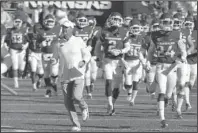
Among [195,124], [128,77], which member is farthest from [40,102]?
[195,124]

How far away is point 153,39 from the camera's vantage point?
14.6 meters

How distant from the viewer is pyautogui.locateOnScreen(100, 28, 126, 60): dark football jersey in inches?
648

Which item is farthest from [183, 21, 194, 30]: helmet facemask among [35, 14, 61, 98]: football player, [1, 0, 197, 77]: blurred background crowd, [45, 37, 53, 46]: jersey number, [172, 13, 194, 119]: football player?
[1, 0, 197, 77]: blurred background crowd

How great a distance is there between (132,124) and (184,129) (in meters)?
1.00

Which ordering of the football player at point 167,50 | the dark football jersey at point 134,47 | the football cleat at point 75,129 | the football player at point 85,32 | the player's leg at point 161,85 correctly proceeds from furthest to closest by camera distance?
the football player at point 85,32, the dark football jersey at point 134,47, the football player at point 167,50, the player's leg at point 161,85, the football cleat at point 75,129

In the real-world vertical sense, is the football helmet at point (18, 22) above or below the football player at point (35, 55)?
above

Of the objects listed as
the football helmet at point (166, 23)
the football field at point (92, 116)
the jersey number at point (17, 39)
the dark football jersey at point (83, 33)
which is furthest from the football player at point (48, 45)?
the football helmet at point (166, 23)

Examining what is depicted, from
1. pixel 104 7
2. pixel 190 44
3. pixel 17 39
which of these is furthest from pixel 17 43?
pixel 104 7

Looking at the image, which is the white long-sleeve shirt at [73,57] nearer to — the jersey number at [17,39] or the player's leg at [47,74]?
the player's leg at [47,74]

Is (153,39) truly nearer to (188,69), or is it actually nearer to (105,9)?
(188,69)

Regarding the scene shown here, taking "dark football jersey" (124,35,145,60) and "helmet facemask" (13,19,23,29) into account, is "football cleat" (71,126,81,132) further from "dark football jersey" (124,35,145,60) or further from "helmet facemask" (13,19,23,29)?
"helmet facemask" (13,19,23,29)

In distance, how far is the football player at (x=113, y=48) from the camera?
1627cm

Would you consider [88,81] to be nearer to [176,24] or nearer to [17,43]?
[17,43]

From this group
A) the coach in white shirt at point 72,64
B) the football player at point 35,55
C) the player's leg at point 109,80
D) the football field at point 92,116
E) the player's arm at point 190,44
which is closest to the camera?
the coach in white shirt at point 72,64
